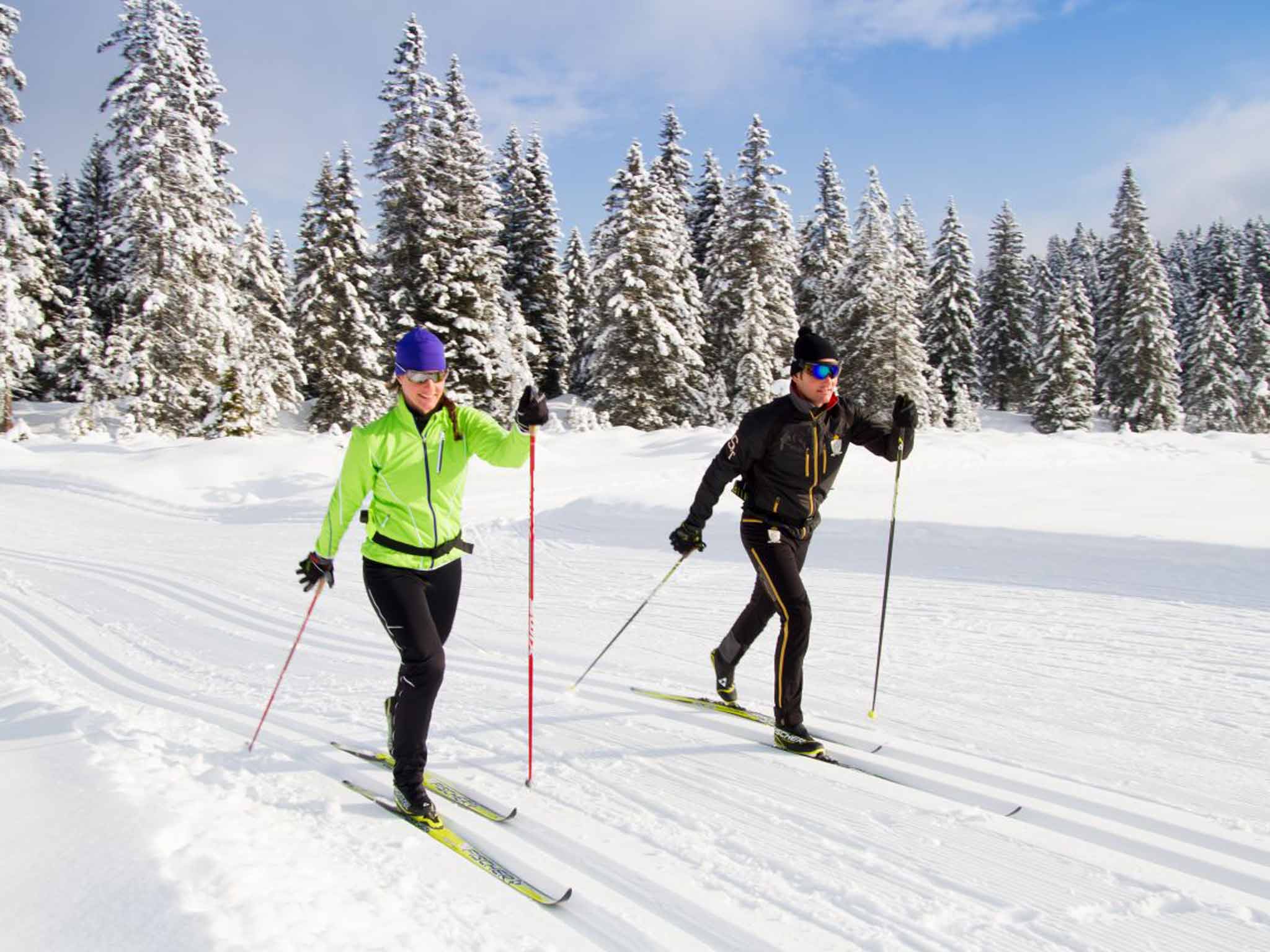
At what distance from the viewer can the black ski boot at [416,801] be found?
3.91 m

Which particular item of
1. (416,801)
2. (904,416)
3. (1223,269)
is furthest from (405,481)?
(1223,269)

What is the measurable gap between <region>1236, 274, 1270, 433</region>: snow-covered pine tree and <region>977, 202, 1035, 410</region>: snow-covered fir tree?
1091 cm

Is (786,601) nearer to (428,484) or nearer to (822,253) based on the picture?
(428,484)

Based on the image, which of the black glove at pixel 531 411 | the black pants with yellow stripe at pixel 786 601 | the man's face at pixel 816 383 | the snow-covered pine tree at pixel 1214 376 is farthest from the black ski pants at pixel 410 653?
the snow-covered pine tree at pixel 1214 376

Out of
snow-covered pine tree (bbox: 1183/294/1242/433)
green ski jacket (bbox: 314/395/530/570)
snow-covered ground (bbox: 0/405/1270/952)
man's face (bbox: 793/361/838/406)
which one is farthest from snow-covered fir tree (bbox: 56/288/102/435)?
snow-covered pine tree (bbox: 1183/294/1242/433)

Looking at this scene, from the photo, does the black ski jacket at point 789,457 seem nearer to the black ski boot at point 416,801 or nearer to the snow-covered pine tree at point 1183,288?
the black ski boot at point 416,801

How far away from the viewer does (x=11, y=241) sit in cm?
2617

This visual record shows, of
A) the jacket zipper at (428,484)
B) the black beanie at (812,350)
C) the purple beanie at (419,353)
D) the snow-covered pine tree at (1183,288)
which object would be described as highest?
the snow-covered pine tree at (1183,288)

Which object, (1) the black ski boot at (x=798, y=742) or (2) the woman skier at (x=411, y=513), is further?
(1) the black ski boot at (x=798, y=742)

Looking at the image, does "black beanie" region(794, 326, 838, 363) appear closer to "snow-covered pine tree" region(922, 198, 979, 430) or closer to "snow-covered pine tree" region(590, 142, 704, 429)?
"snow-covered pine tree" region(590, 142, 704, 429)

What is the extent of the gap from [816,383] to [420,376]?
2238 millimetres

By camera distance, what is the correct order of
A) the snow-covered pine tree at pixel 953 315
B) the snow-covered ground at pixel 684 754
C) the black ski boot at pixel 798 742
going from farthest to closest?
the snow-covered pine tree at pixel 953 315
the black ski boot at pixel 798 742
the snow-covered ground at pixel 684 754

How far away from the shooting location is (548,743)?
496 centimetres

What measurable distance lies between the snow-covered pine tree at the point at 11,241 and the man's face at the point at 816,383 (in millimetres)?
29384
